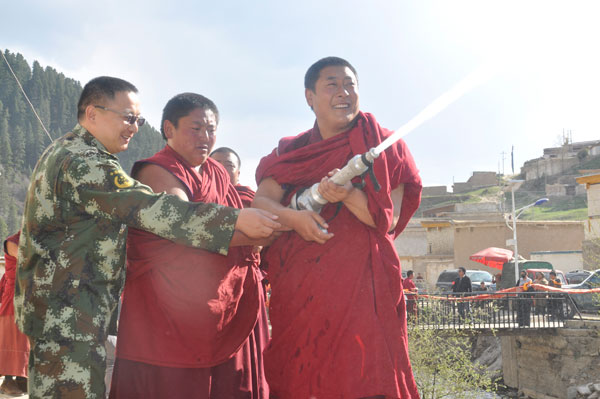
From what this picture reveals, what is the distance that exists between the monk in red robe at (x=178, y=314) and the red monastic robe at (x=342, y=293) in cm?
21

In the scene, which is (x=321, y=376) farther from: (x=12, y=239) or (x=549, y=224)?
(x=549, y=224)

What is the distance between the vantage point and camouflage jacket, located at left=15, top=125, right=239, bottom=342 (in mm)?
1975

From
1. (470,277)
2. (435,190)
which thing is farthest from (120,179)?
(435,190)

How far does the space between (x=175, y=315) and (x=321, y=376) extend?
67cm

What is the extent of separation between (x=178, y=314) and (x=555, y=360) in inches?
616

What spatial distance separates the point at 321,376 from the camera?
84.6 inches

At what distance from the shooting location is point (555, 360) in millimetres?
15336

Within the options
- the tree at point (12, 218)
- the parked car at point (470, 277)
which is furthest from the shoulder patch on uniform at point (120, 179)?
the tree at point (12, 218)

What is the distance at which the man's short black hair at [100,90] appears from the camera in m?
2.23

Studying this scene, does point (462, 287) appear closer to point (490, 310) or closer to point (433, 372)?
point (490, 310)

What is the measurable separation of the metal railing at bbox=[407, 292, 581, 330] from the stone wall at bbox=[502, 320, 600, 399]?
45 centimetres

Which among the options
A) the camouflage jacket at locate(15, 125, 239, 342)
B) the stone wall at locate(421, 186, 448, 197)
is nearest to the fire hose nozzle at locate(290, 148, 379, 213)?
the camouflage jacket at locate(15, 125, 239, 342)

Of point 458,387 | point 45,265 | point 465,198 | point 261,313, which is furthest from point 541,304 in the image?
point 465,198

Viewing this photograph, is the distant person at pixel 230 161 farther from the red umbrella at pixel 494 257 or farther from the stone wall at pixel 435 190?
the stone wall at pixel 435 190
